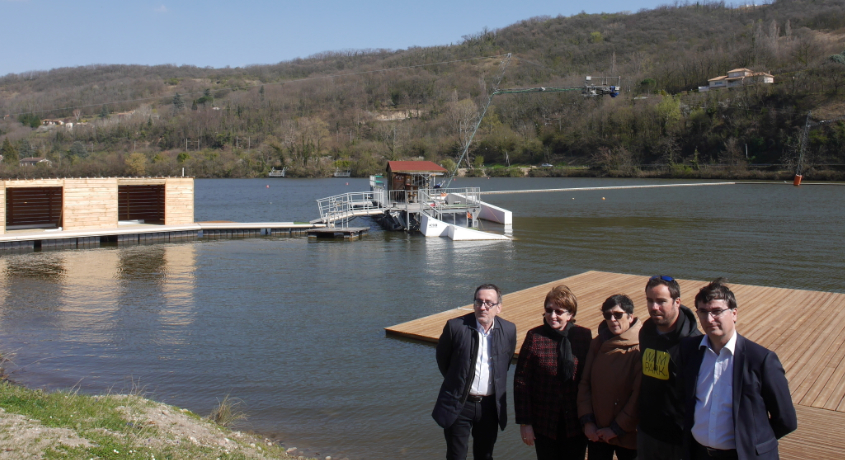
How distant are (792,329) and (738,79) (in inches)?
4339

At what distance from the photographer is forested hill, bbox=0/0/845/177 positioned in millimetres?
90375

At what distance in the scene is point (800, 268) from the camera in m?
20.7

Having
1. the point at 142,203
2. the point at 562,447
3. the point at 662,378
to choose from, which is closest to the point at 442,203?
the point at 142,203

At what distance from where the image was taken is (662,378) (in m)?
3.79

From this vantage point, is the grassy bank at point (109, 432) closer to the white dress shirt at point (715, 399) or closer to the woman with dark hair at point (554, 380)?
the woman with dark hair at point (554, 380)

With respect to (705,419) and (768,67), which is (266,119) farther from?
(705,419)

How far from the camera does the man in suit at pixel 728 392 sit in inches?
128

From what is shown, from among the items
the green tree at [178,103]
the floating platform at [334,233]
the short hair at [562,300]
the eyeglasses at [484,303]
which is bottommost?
the floating platform at [334,233]

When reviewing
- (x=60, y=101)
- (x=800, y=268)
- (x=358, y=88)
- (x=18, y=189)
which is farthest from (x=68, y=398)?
(x=60, y=101)

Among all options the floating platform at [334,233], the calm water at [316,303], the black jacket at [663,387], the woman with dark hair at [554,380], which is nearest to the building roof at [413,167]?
the calm water at [316,303]

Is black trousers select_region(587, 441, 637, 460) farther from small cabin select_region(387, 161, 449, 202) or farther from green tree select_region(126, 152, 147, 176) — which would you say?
green tree select_region(126, 152, 147, 176)

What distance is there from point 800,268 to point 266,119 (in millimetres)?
149716

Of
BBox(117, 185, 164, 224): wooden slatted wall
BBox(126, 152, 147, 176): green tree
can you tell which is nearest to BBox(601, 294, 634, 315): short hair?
BBox(117, 185, 164, 224): wooden slatted wall

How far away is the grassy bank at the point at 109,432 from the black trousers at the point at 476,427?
226 cm
